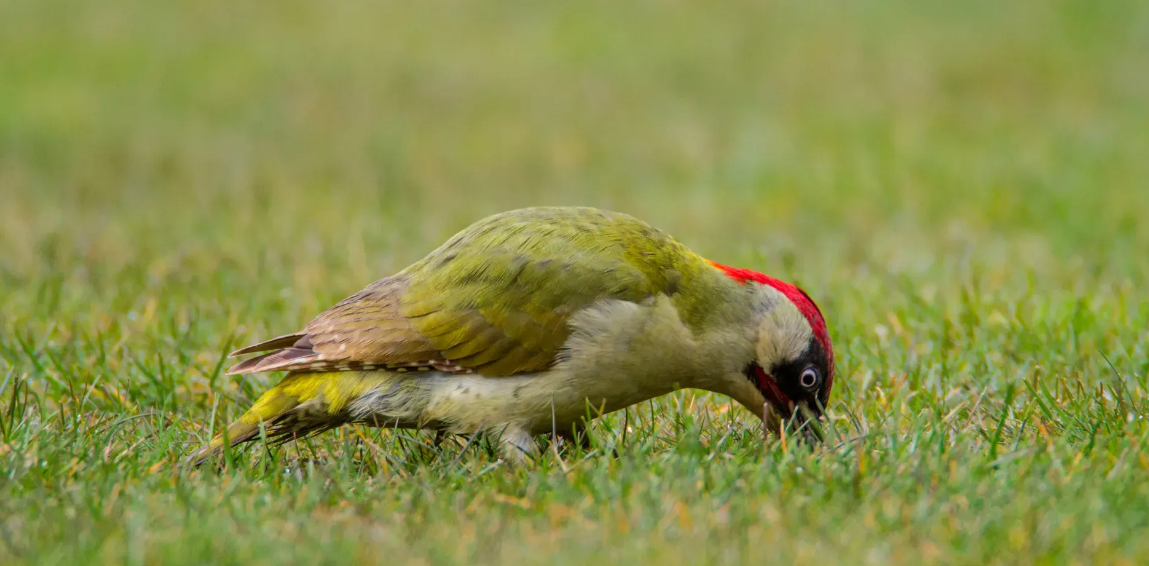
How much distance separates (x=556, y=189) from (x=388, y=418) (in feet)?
17.6

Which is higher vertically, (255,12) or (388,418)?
(255,12)

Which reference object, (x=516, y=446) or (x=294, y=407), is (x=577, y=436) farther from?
(x=294, y=407)

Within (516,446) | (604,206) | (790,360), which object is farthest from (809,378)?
(604,206)

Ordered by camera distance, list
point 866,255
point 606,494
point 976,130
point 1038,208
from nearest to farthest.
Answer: point 606,494, point 866,255, point 1038,208, point 976,130

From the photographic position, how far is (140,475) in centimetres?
355

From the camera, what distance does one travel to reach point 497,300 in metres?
4.02

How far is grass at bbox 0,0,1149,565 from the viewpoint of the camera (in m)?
3.10

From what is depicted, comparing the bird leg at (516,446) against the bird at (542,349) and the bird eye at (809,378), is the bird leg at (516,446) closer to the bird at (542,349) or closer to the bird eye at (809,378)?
the bird at (542,349)

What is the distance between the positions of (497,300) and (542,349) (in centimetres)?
21

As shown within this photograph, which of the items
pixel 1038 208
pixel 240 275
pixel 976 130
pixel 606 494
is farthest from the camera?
pixel 976 130

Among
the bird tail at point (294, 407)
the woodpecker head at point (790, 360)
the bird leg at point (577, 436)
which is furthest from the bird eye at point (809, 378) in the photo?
the bird tail at point (294, 407)

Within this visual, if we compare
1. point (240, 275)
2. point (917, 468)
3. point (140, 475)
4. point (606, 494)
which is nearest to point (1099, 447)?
point (917, 468)

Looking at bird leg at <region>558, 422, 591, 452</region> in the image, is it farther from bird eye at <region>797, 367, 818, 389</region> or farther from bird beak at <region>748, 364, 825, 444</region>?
bird eye at <region>797, 367, 818, 389</region>

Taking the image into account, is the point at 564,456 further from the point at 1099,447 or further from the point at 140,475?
the point at 1099,447
